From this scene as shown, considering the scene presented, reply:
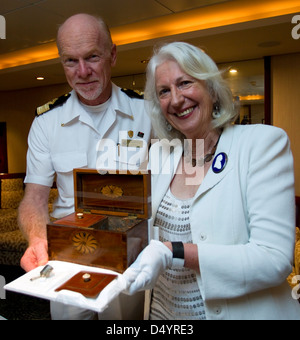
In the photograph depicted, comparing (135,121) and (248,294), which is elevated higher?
(135,121)

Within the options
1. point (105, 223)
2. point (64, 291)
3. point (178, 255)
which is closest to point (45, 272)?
point (64, 291)

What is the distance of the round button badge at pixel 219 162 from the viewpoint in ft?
3.62

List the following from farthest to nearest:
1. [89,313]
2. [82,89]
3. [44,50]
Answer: [44,50] → [82,89] → [89,313]

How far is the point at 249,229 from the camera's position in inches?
40.9

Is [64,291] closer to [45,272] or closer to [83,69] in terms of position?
[45,272]

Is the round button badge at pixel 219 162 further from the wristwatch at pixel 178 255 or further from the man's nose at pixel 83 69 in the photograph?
the man's nose at pixel 83 69

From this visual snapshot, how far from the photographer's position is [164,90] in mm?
1232

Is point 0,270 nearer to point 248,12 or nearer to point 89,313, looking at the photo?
point 89,313

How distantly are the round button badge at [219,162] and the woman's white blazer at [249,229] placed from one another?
0.05 feet

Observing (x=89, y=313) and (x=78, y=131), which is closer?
(x=89, y=313)

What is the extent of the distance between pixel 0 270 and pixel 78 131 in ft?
10.8

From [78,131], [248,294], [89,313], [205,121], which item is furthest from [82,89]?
[248,294]

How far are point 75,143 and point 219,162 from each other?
975 millimetres

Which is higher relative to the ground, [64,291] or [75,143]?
[75,143]
